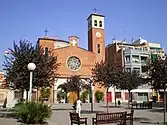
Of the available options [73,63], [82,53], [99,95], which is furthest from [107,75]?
[82,53]

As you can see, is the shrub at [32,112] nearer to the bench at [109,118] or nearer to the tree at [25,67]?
the bench at [109,118]

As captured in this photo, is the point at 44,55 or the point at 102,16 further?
the point at 102,16

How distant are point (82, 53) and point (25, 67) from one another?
2057 inches

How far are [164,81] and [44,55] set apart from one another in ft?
34.1

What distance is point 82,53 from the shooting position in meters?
74.9

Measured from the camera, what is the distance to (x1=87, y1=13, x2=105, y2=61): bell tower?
76.4m

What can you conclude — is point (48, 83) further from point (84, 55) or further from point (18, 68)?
point (84, 55)

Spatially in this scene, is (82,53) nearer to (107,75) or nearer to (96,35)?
(96,35)

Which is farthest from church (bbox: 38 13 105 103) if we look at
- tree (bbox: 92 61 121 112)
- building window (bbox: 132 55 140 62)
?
tree (bbox: 92 61 121 112)

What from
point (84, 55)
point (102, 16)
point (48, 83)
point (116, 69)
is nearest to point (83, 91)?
point (84, 55)

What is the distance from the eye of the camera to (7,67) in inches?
931

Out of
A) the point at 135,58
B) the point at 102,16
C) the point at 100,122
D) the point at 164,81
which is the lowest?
the point at 100,122

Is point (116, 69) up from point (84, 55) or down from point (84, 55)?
down

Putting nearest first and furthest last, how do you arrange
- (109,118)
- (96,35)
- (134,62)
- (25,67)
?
(109,118), (25,67), (134,62), (96,35)
